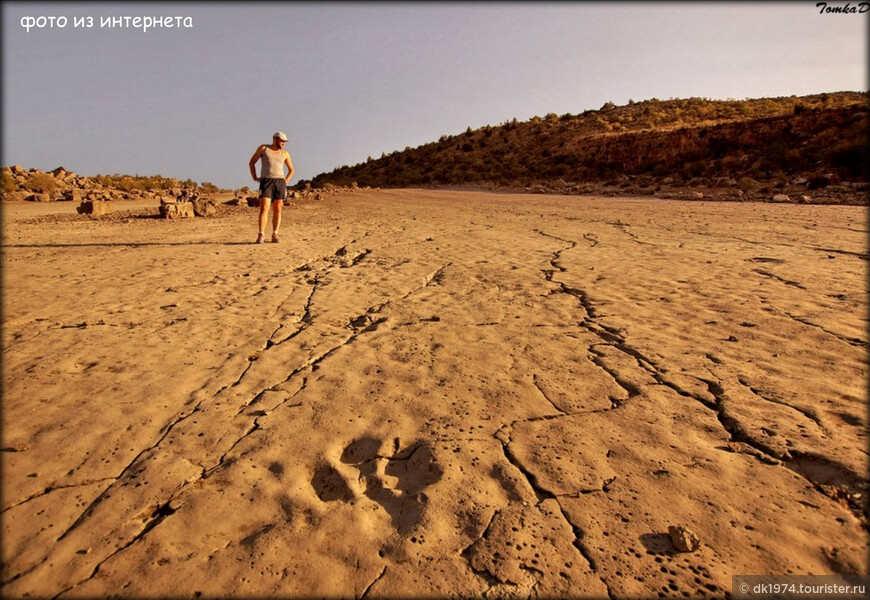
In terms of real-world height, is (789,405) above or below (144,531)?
above

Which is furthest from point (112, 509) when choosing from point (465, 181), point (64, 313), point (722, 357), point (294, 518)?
point (465, 181)

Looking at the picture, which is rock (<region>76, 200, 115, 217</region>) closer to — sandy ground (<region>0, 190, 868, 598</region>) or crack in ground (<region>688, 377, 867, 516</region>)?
sandy ground (<region>0, 190, 868, 598</region>)

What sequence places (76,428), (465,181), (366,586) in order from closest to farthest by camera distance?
(366,586) → (76,428) → (465,181)

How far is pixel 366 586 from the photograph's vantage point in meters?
1.60

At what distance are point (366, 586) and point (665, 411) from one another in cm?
185

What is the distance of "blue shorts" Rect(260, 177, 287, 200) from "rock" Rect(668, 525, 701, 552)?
23.5 ft

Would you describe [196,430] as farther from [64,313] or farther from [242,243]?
[242,243]

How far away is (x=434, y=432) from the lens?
8.16ft

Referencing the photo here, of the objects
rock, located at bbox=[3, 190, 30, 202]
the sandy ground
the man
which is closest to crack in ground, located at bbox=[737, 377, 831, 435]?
the sandy ground

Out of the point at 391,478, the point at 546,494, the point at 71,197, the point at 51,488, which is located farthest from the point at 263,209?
the point at 71,197

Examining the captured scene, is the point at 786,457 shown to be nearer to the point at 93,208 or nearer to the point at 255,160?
the point at 255,160

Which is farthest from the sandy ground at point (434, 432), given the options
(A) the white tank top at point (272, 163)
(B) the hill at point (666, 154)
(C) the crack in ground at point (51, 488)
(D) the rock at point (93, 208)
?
(B) the hill at point (666, 154)

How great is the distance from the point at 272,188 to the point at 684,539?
723cm

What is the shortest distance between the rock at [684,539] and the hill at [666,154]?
13.0 metres
